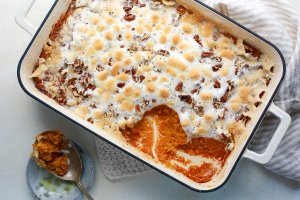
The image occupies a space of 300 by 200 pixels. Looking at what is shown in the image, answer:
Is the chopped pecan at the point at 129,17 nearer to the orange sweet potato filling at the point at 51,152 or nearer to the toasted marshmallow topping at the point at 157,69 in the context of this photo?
the toasted marshmallow topping at the point at 157,69

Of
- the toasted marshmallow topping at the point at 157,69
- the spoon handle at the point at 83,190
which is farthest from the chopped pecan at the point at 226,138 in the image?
the spoon handle at the point at 83,190

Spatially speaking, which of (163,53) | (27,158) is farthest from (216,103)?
(27,158)

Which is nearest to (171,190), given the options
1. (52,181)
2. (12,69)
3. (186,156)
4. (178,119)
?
(186,156)

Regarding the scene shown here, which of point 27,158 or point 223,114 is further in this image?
point 27,158

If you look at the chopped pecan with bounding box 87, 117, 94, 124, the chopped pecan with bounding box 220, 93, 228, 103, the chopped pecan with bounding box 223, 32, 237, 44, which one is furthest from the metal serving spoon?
the chopped pecan with bounding box 223, 32, 237, 44

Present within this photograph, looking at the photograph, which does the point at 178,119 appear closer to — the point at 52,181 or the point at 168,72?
the point at 168,72

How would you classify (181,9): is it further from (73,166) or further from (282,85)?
(73,166)

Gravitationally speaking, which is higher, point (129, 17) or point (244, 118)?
point (129, 17)
